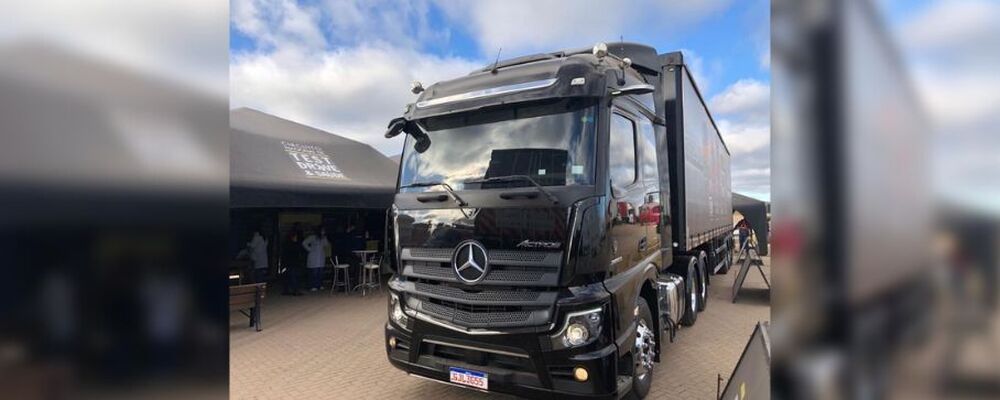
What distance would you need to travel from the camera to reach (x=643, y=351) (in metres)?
4.37

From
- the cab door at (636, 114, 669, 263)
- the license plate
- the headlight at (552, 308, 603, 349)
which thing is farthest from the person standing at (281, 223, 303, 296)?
the headlight at (552, 308, 603, 349)

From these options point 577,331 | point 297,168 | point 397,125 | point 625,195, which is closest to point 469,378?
point 577,331

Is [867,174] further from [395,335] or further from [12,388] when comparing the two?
[395,335]

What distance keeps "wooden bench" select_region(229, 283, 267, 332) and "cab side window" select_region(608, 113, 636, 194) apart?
20.9ft

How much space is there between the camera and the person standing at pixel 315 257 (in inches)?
446

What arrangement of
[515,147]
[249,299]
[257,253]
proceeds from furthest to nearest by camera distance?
[257,253], [249,299], [515,147]

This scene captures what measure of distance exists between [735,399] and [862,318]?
2603 mm

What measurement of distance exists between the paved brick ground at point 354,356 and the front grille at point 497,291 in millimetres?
1451

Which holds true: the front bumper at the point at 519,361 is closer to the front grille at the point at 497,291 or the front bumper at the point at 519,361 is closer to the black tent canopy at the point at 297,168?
the front grille at the point at 497,291

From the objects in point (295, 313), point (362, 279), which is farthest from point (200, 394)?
point (362, 279)

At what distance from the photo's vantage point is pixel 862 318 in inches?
20.9

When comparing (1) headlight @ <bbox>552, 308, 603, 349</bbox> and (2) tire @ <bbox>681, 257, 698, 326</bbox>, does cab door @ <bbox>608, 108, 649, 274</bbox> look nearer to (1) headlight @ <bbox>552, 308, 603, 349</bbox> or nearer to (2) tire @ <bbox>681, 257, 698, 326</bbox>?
(1) headlight @ <bbox>552, 308, 603, 349</bbox>

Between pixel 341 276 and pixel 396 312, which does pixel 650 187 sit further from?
pixel 341 276

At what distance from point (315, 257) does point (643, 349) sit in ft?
29.7
